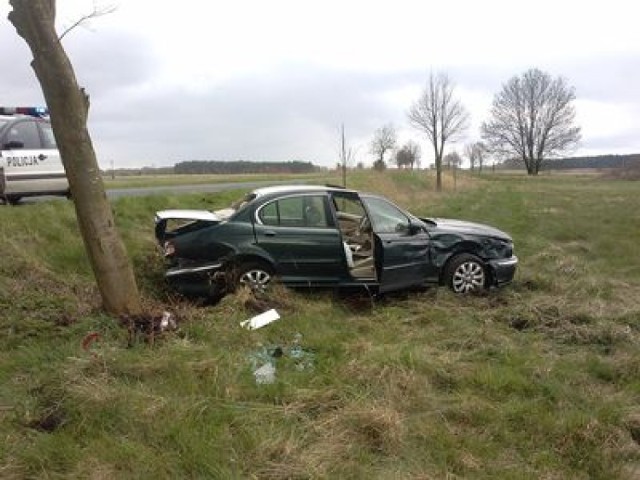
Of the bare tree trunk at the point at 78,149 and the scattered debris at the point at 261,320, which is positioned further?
the scattered debris at the point at 261,320

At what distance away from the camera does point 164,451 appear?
13.1 feet

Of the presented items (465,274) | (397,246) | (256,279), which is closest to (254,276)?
(256,279)

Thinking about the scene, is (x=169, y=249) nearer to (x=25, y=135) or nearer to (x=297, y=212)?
(x=297, y=212)

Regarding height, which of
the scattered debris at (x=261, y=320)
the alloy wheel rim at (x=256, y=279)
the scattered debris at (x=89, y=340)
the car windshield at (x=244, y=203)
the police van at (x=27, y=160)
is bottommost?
the scattered debris at (x=261, y=320)

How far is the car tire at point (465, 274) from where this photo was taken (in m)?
8.54

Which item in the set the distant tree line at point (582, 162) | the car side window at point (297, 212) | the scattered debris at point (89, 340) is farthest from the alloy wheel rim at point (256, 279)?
the distant tree line at point (582, 162)

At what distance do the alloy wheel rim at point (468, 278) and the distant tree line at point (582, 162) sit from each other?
78.2 metres

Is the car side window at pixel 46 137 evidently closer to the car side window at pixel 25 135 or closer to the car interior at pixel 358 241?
the car side window at pixel 25 135

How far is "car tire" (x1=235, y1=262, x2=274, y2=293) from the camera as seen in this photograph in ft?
25.4

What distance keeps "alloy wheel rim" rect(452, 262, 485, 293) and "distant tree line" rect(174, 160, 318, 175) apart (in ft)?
225

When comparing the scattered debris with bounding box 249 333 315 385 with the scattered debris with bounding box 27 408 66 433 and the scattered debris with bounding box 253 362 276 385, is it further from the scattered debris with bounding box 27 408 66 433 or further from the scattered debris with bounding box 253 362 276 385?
the scattered debris with bounding box 27 408 66 433

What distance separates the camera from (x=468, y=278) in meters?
8.59

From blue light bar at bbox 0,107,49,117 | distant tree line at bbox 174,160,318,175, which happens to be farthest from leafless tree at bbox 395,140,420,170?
blue light bar at bbox 0,107,49,117

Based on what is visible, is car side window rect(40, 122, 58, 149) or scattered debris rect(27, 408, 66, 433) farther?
car side window rect(40, 122, 58, 149)
